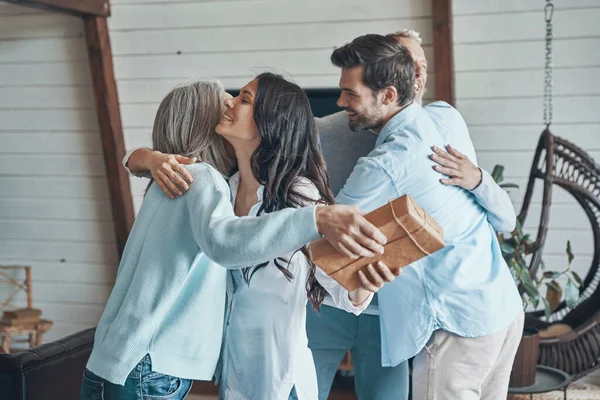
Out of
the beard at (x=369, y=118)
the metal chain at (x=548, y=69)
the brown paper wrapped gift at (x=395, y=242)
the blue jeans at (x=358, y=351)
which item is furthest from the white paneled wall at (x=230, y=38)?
the brown paper wrapped gift at (x=395, y=242)

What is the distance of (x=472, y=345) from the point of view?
2.15 meters

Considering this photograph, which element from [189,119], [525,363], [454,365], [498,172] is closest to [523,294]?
[525,363]

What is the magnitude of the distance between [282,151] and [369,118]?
0.59 meters

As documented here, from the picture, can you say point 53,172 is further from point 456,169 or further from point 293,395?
point 293,395

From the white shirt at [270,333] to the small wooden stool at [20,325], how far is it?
325 centimetres

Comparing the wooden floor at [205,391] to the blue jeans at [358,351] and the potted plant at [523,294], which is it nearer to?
the potted plant at [523,294]

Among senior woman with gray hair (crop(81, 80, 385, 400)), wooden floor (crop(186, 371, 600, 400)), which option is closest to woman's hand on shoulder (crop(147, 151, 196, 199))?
senior woman with gray hair (crop(81, 80, 385, 400))

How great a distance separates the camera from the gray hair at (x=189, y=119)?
1.80m

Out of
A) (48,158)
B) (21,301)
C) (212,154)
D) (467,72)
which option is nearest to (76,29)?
(48,158)

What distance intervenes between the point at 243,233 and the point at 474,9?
2772 millimetres

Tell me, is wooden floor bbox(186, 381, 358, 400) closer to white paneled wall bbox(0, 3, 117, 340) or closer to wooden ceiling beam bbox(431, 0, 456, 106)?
white paneled wall bbox(0, 3, 117, 340)

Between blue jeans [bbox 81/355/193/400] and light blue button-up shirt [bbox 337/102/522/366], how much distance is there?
2.40 ft

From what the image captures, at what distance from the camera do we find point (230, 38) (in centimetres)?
427

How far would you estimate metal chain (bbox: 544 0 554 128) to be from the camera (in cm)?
365
